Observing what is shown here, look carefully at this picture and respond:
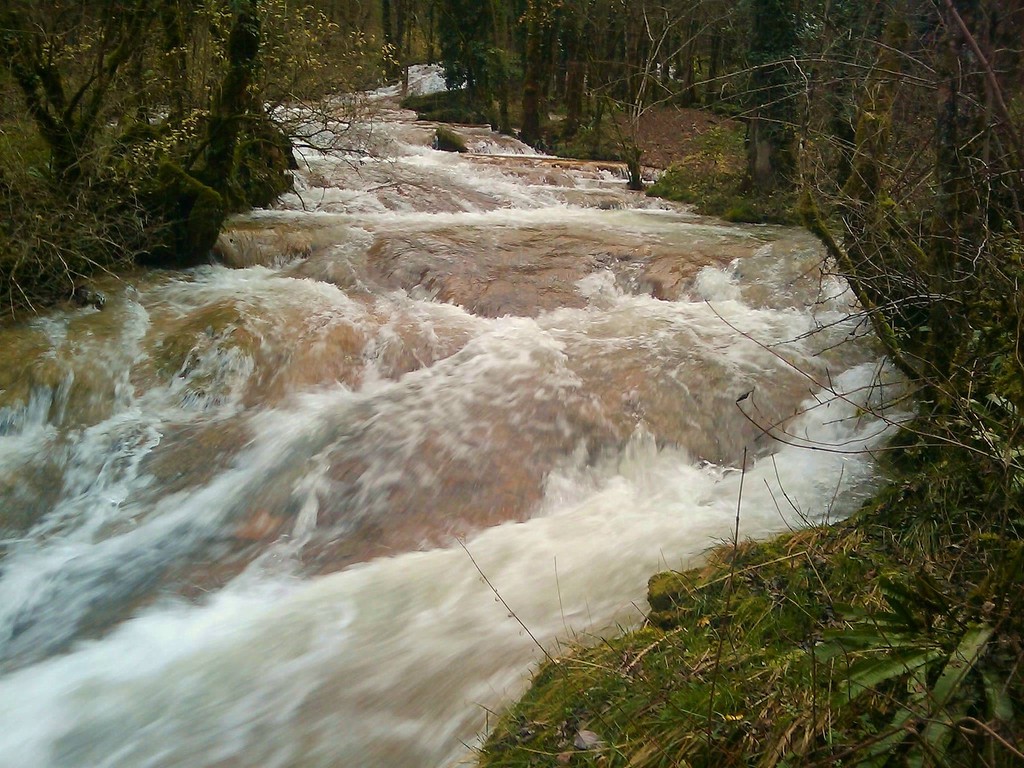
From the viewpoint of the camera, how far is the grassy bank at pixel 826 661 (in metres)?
1.92

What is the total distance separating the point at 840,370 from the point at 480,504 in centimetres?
364

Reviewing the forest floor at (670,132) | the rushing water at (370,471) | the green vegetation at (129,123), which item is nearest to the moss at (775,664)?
the rushing water at (370,471)

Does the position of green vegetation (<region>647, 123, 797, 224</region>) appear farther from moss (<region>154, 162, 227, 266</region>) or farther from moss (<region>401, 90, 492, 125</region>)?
moss (<region>401, 90, 492, 125</region>)

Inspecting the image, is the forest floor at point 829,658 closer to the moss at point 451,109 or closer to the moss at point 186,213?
the moss at point 186,213

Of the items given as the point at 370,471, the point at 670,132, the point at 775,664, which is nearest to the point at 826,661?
the point at 775,664

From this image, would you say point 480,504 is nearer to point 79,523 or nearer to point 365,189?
point 79,523

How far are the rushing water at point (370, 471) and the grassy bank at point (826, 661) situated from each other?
0.44 metres

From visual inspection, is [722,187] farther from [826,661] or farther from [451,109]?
[451,109]

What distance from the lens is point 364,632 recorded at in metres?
4.14

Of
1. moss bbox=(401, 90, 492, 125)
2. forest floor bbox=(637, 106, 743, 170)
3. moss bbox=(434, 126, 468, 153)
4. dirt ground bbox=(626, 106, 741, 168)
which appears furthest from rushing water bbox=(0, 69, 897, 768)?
moss bbox=(401, 90, 492, 125)

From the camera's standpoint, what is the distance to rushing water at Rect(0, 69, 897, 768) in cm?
372

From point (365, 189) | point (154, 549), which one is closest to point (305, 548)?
point (154, 549)

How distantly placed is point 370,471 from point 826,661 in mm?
4025

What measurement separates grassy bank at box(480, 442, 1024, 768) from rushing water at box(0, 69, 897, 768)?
436 millimetres
